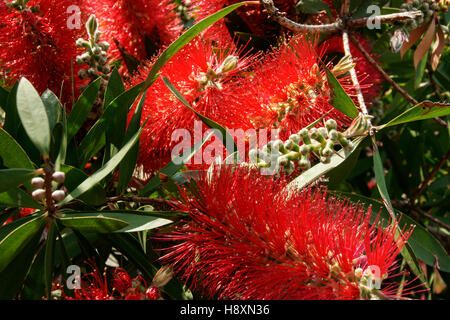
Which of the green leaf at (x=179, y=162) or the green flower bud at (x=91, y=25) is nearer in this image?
the green leaf at (x=179, y=162)

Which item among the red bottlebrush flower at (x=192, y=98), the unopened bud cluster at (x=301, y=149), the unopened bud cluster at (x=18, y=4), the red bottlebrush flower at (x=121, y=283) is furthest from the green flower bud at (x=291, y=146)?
the unopened bud cluster at (x=18, y=4)

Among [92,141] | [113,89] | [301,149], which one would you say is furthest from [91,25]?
[301,149]

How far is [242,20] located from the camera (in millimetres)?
1326

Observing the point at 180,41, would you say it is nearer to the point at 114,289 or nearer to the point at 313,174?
the point at 313,174

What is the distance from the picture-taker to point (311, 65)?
1.13m

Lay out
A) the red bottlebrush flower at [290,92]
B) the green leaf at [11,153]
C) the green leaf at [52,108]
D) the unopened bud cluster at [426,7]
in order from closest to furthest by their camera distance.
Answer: the green leaf at [11,153], the green leaf at [52,108], the red bottlebrush flower at [290,92], the unopened bud cluster at [426,7]

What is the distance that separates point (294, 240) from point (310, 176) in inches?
6.8

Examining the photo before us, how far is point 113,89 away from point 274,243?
1.65 ft

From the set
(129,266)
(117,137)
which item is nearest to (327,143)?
(117,137)

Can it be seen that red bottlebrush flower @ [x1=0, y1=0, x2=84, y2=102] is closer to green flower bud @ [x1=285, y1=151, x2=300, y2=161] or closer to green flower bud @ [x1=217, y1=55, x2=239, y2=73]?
green flower bud @ [x1=217, y1=55, x2=239, y2=73]

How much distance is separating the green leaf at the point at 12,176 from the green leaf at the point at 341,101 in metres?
0.62

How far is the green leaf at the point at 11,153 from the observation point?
34.2 inches

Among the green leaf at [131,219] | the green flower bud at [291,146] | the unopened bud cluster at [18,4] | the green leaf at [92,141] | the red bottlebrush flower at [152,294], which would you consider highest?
the unopened bud cluster at [18,4]

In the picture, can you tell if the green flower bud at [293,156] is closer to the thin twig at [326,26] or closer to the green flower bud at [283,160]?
the green flower bud at [283,160]
